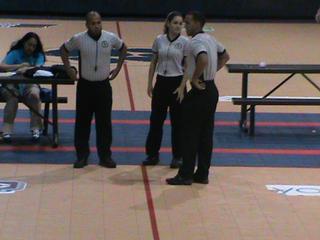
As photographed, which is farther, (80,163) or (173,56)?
(80,163)

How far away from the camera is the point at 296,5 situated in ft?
82.1

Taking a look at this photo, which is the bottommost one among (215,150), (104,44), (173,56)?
(215,150)

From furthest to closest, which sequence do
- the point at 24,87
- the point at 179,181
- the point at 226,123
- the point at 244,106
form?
the point at 226,123, the point at 244,106, the point at 24,87, the point at 179,181

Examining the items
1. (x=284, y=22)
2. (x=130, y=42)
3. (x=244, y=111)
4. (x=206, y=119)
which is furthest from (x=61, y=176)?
(x=284, y=22)

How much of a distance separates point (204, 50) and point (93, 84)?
1.54 metres

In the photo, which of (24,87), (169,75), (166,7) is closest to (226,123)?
(169,75)

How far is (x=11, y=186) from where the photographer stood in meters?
9.11

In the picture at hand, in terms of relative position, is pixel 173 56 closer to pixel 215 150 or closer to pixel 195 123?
pixel 195 123

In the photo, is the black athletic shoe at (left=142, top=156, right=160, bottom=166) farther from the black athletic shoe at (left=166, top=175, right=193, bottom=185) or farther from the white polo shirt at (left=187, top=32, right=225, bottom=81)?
the white polo shirt at (left=187, top=32, right=225, bottom=81)

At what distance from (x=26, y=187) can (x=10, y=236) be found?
157 cm

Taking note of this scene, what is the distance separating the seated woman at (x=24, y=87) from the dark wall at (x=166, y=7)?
13854 mm

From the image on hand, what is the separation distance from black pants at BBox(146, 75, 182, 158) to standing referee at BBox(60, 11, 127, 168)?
0.51 metres

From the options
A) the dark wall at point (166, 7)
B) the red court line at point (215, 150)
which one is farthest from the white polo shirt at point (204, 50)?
the dark wall at point (166, 7)

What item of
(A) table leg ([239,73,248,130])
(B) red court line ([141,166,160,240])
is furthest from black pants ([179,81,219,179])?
(A) table leg ([239,73,248,130])
